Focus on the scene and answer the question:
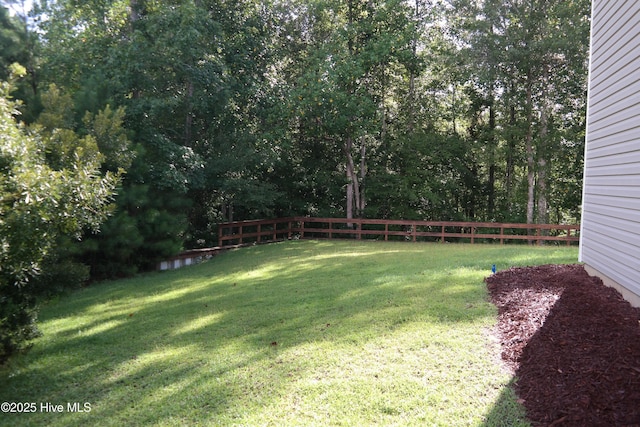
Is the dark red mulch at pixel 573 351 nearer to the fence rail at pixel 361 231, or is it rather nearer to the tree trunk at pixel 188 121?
the fence rail at pixel 361 231

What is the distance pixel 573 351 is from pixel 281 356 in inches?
95.2

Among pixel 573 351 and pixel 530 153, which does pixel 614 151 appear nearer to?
pixel 573 351

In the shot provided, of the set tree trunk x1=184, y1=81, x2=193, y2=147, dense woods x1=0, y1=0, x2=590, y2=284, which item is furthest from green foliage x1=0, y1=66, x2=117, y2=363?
tree trunk x1=184, y1=81, x2=193, y2=147

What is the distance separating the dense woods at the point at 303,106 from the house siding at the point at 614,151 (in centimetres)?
692

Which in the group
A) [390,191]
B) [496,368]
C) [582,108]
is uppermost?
[582,108]

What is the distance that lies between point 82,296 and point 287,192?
9.94 meters

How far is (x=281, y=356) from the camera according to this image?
3.94 meters

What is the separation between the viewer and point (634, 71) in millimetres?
4098

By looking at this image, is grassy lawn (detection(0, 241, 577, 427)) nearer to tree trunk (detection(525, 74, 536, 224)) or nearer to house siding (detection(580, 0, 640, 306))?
house siding (detection(580, 0, 640, 306))

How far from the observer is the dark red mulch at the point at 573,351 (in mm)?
2516

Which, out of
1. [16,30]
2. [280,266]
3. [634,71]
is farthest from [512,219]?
[16,30]

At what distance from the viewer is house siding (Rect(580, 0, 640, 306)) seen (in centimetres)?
411

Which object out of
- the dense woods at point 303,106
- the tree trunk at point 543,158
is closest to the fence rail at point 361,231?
the dense woods at point 303,106

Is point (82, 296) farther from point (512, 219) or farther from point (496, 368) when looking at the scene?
point (512, 219)
